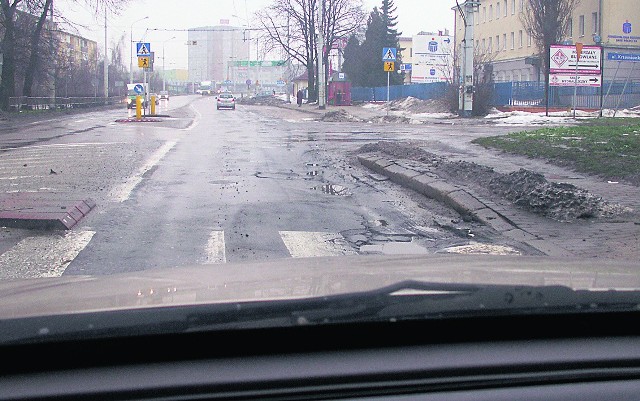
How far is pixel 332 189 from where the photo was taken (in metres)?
11.7

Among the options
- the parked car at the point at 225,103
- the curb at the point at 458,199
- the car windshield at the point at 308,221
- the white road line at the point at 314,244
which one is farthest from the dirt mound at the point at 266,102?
the white road line at the point at 314,244

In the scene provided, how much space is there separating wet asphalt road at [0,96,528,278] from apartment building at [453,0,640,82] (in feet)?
105

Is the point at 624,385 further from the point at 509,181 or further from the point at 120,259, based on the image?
the point at 509,181

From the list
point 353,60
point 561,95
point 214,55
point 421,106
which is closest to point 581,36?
point 561,95

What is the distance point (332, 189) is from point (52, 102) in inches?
1845

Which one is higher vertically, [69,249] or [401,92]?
[401,92]

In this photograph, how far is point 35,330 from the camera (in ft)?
6.92

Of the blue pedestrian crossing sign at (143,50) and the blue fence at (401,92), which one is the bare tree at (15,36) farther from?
the blue fence at (401,92)

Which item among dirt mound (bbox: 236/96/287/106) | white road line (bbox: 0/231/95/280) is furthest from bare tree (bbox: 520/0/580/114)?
white road line (bbox: 0/231/95/280)

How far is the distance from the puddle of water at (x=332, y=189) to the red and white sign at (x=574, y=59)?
1000 inches

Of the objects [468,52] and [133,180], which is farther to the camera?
[468,52]

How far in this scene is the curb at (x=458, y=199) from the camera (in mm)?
7884

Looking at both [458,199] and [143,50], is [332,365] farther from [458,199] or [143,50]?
[143,50]

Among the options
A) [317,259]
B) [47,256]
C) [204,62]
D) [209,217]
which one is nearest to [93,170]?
[209,217]
